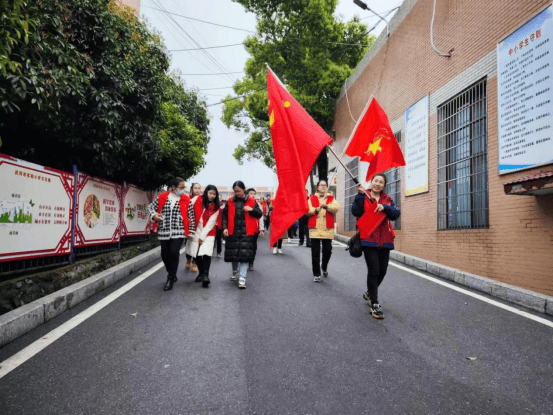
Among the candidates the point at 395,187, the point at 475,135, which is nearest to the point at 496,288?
the point at 475,135

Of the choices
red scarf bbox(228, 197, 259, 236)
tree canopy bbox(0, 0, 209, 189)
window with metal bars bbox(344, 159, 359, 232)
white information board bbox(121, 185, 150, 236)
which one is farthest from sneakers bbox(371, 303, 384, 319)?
window with metal bars bbox(344, 159, 359, 232)

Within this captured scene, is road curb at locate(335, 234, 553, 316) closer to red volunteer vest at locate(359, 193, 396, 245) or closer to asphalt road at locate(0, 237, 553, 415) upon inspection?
asphalt road at locate(0, 237, 553, 415)

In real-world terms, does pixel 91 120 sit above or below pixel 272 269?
above

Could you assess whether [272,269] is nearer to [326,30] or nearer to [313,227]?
[313,227]

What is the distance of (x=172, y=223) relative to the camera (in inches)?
247

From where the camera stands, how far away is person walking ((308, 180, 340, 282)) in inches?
266

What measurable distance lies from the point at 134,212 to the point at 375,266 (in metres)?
7.43

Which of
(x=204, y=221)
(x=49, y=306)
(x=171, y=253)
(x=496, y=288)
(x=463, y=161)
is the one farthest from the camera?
(x=463, y=161)

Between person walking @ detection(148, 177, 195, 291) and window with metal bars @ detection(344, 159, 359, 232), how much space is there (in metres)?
10.8

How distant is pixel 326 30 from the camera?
1984cm

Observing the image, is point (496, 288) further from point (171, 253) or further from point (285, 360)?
point (171, 253)

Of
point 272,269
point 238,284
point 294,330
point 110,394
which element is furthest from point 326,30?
point 110,394

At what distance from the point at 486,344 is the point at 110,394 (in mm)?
3258

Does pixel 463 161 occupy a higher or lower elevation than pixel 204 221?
higher
